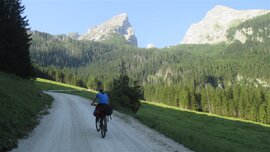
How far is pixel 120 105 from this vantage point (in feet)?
152

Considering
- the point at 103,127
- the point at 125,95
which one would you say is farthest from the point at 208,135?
the point at 103,127

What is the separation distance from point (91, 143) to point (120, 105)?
29353mm

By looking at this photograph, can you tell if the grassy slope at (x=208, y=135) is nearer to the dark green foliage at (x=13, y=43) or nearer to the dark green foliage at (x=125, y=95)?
the dark green foliage at (x=125, y=95)

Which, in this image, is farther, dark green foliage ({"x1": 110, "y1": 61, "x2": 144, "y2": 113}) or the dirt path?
dark green foliage ({"x1": 110, "y1": 61, "x2": 144, "y2": 113})

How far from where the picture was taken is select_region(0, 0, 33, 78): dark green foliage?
50219 millimetres

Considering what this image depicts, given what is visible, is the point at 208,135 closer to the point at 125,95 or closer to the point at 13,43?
the point at 125,95

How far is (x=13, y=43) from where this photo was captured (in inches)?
2028

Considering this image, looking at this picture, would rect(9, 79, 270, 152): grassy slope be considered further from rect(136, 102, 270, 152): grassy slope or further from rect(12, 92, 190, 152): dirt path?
rect(12, 92, 190, 152): dirt path

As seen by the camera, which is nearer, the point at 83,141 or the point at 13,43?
the point at 83,141

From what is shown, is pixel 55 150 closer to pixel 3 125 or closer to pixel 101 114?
pixel 3 125

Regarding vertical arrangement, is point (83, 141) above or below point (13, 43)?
below

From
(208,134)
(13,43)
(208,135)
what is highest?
(13,43)

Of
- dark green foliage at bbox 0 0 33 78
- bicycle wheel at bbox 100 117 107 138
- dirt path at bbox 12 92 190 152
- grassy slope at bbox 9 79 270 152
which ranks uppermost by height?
dark green foliage at bbox 0 0 33 78

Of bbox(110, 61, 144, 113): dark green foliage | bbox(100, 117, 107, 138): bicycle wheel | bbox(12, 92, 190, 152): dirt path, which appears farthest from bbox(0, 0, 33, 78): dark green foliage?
bbox(100, 117, 107, 138): bicycle wheel
